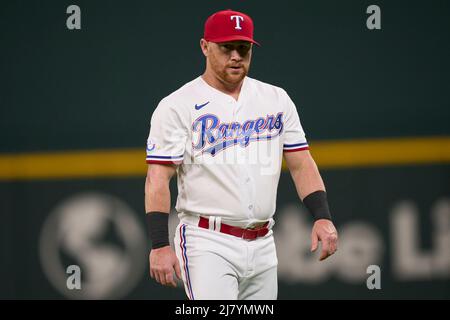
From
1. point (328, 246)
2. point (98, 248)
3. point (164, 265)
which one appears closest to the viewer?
point (164, 265)

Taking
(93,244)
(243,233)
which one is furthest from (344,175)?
(243,233)

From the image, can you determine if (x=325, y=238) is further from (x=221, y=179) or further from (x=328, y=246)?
(x=221, y=179)

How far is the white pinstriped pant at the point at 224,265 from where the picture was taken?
3201 mm

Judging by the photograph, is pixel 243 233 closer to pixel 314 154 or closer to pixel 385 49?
pixel 314 154

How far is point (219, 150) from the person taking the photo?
330 cm

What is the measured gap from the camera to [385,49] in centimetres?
575

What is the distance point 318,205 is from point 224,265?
1.46 feet

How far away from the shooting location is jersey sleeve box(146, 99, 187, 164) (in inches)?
128

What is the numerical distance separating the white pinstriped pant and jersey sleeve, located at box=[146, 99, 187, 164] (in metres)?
0.28

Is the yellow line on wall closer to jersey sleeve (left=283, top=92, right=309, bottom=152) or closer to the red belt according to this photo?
jersey sleeve (left=283, top=92, right=309, bottom=152)

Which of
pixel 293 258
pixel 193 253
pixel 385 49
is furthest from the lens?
pixel 385 49

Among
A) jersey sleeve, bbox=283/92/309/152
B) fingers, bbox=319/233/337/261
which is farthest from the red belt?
jersey sleeve, bbox=283/92/309/152

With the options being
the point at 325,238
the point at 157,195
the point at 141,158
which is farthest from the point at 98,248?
the point at 325,238

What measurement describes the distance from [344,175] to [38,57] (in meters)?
2.22
